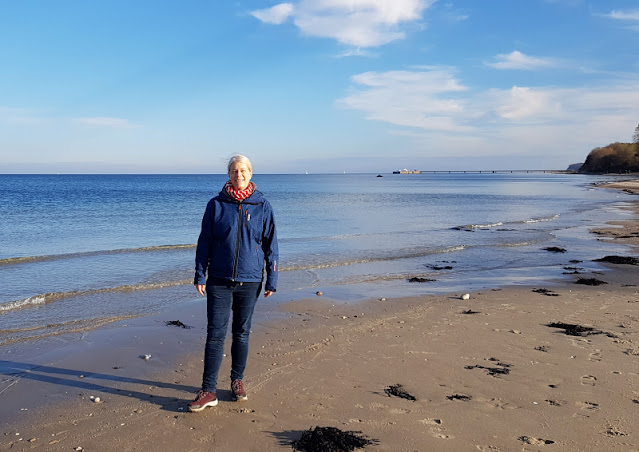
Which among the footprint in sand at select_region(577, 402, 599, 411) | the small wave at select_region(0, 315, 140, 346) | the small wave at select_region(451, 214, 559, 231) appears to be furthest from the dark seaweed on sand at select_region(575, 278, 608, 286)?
the small wave at select_region(451, 214, 559, 231)

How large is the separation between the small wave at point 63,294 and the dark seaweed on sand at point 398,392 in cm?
715

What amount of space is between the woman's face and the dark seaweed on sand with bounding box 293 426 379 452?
2081 mm

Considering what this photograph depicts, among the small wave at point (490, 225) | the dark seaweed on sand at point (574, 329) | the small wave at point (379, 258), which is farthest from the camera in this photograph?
the small wave at point (490, 225)

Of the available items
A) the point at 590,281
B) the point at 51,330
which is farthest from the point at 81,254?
the point at 590,281

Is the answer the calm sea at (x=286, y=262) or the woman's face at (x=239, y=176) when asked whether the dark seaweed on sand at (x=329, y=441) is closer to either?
the woman's face at (x=239, y=176)

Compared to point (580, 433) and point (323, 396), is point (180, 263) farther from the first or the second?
point (580, 433)

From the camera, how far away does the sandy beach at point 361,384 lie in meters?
3.83

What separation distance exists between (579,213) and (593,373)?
28872 mm

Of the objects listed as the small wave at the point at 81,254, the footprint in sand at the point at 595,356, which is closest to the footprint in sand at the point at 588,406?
the footprint in sand at the point at 595,356

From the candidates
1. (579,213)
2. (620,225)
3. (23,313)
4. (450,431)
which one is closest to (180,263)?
(23,313)

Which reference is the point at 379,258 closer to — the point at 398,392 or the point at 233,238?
the point at 398,392

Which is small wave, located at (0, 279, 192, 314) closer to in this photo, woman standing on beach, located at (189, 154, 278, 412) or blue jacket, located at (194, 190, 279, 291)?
woman standing on beach, located at (189, 154, 278, 412)

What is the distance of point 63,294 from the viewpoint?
970cm

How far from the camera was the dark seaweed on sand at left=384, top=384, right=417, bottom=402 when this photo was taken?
453 centimetres
